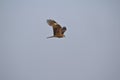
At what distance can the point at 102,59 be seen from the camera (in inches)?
69.3

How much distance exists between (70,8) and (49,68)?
56 centimetres

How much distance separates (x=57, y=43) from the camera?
1.71 meters

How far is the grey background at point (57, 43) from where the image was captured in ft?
5.57

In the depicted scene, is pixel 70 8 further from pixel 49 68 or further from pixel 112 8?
pixel 49 68

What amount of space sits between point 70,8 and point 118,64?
2.17 ft

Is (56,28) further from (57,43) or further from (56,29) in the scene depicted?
(57,43)

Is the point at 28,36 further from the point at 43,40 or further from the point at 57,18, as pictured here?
the point at 57,18

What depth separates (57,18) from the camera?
1709 millimetres

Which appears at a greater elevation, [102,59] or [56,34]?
[56,34]

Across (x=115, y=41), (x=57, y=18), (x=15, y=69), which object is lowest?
(x=15, y=69)

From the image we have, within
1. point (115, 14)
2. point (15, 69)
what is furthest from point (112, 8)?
point (15, 69)

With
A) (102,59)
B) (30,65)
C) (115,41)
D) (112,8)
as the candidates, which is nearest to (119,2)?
(112,8)

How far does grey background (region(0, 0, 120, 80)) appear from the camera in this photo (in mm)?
1699

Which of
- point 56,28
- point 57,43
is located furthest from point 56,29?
point 57,43
